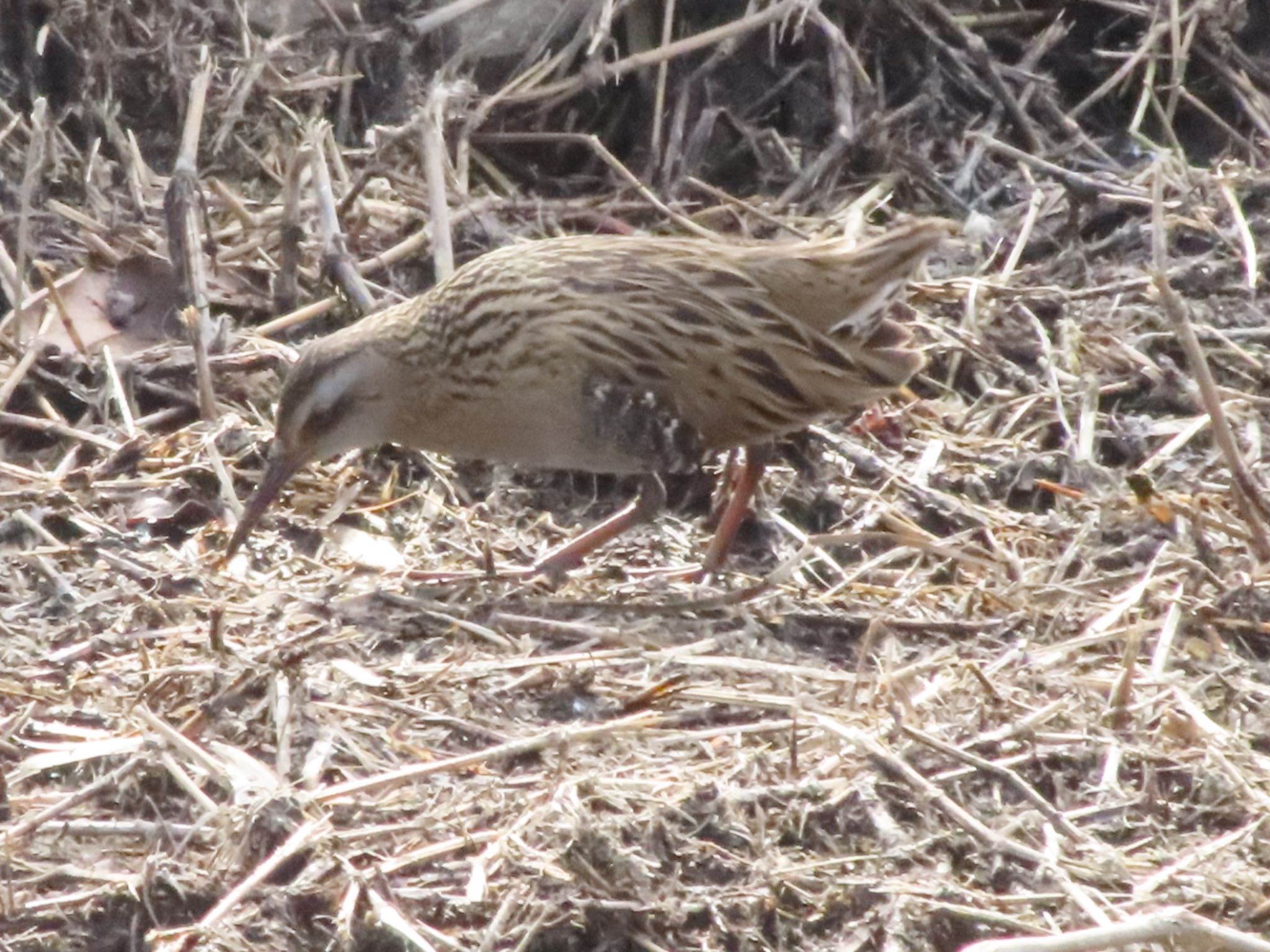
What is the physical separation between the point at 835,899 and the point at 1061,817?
50 cm

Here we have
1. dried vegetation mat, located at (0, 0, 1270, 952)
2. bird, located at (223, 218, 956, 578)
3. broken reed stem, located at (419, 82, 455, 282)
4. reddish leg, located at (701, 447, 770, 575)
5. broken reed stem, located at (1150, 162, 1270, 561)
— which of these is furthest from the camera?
broken reed stem, located at (419, 82, 455, 282)

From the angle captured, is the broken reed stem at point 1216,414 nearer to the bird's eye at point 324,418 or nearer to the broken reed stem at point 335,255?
the bird's eye at point 324,418

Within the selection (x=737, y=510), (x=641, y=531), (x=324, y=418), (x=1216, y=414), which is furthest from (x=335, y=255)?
(x=1216, y=414)

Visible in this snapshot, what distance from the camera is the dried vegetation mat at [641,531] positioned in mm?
4074

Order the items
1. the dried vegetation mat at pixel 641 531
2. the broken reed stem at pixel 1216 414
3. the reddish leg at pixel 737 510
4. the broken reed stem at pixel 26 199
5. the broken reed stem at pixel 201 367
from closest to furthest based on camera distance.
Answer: the dried vegetation mat at pixel 641 531, the broken reed stem at pixel 1216 414, the reddish leg at pixel 737 510, the broken reed stem at pixel 201 367, the broken reed stem at pixel 26 199

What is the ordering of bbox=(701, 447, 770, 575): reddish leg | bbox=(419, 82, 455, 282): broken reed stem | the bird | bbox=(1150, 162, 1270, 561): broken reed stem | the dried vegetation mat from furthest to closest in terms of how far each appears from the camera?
bbox=(419, 82, 455, 282): broken reed stem < bbox=(701, 447, 770, 575): reddish leg < the bird < bbox=(1150, 162, 1270, 561): broken reed stem < the dried vegetation mat

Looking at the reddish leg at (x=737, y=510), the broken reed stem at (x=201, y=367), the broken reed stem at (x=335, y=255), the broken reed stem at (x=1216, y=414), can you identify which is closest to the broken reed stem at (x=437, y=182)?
the broken reed stem at (x=335, y=255)

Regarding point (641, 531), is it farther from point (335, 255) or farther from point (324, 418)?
point (335, 255)

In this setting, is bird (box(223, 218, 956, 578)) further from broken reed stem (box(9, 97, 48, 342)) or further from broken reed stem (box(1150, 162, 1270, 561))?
broken reed stem (box(9, 97, 48, 342))

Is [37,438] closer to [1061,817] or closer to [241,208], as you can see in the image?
[241,208]

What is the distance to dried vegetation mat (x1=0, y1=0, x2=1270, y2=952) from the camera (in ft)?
13.4

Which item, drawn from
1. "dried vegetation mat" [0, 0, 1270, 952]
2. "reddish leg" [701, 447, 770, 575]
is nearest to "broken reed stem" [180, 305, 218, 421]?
"dried vegetation mat" [0, 0, 1270, 952]

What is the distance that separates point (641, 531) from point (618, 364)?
0.67 m

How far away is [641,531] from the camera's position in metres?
5.82
